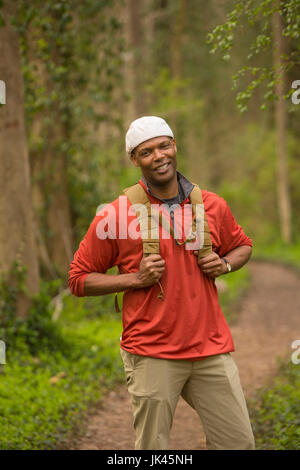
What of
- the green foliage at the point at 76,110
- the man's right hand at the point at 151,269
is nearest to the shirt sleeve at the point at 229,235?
the man's right hand at the point at 151,269

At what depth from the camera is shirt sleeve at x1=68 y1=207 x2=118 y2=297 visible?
11.8 ft

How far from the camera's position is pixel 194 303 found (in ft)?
11.3

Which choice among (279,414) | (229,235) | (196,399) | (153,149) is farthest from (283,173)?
(196,399)

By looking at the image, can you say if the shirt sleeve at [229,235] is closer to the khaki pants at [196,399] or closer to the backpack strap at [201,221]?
the backpack strap at [201,221]

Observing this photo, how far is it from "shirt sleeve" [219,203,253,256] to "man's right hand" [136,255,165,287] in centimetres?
61

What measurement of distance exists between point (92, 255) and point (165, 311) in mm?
599

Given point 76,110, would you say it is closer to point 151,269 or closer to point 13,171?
point 13,171

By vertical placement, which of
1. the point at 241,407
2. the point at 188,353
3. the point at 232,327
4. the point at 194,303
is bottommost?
the point at 232,327

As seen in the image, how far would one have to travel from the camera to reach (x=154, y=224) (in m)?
3.48

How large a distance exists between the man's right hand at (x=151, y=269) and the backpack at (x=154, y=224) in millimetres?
48

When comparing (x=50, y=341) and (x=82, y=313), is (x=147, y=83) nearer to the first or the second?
(x=82, y=313)

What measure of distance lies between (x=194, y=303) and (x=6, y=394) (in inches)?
130

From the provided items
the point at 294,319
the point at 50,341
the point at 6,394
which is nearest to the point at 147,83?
the point at 294,319
